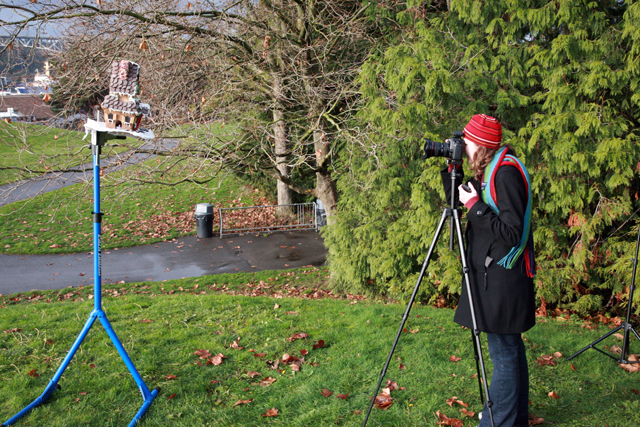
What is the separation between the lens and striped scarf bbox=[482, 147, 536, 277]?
8.66ft

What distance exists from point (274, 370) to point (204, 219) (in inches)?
436

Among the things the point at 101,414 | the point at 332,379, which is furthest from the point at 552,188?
the point at 101,414

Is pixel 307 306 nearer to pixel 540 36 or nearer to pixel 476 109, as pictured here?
pixel 476 109

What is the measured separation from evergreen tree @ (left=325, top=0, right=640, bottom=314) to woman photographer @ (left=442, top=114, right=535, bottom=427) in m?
3.87

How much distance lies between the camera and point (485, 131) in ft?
8.86

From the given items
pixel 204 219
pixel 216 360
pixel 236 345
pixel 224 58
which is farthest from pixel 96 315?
pixel 204 219

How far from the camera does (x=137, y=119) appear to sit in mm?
3453

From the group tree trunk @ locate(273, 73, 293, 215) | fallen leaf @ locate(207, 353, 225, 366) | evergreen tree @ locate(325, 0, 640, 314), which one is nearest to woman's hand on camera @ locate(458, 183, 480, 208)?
fallen leaf @ locate(207, 353, 225, 366)

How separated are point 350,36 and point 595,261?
6.00 meters

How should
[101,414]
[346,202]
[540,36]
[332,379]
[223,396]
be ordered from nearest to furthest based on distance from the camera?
[101,414] < [223,396] < [332,379] < [540,36] < [346,202]

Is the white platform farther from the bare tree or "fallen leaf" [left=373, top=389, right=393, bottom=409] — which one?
the bare tree

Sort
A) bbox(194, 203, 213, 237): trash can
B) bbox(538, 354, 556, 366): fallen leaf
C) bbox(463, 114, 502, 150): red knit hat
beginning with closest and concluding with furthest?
bbox(463, 114, 502, 150): red knit hat → bbox(538, 354, 556, 366): fallen leaf → bbox(194, 203, 213, 237): trash can

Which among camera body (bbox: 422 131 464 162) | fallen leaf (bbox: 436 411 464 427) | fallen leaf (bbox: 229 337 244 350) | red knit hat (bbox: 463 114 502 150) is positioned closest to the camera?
red knit hat (bbox: 463 114 502 150)

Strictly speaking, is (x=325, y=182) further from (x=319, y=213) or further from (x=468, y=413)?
(x=468, y=413)
